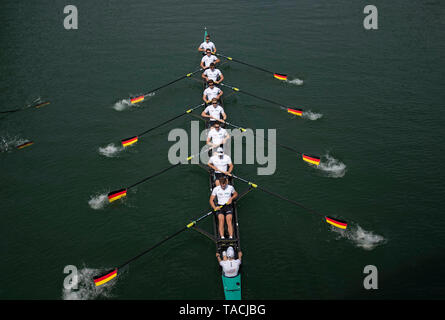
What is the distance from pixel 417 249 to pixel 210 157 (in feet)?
31.9

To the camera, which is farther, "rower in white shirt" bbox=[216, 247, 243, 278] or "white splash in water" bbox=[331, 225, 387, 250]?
"white splash in water" bbox=[331, 225, 387, 250]

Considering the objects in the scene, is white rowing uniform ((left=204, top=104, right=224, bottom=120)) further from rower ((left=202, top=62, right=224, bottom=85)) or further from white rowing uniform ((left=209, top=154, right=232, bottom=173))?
white rowing uniform ((left=209, top=154, right=232, bottom=173))

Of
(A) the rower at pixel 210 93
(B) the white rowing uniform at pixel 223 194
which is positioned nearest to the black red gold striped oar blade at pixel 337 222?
(B) the white rowing uniform at pixel 223 194

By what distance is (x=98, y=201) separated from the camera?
15977 mm

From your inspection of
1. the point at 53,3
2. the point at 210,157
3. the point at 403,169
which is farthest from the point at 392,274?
the point at 53,3

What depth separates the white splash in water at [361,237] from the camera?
13875 millimetres

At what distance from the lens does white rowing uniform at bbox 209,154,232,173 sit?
52.6ft

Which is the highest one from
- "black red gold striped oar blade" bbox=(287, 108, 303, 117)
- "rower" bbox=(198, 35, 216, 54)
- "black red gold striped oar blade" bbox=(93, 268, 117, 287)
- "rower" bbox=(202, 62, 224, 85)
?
"rower" bbox=(198, 35, 216, 54)

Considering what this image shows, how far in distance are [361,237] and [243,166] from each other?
660 centimetres

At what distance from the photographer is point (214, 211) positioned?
47.1 ft

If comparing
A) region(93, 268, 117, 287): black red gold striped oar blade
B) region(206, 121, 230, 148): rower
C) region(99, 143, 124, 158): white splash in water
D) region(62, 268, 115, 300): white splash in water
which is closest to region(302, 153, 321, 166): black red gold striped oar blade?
region(206, 121, 230, 148): rower

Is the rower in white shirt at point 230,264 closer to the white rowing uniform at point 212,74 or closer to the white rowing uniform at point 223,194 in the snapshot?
the white rowing uniform at point 223,194

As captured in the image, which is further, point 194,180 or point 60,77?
point 60,77
